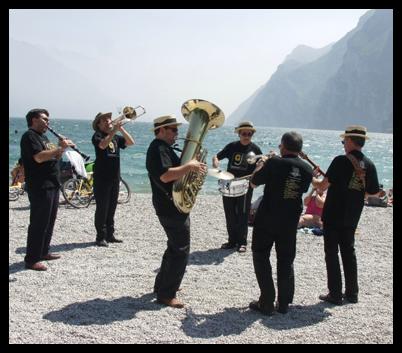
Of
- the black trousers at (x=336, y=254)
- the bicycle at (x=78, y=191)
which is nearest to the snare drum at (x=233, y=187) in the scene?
the black trousers at (x=336, y=254)

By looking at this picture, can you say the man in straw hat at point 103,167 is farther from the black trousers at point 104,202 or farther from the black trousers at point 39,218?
the black trousers at point 39,218

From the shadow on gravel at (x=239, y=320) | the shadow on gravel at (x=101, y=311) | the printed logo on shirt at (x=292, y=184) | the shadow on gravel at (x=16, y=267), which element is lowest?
the shadow on gravel at (x=239, y=320)

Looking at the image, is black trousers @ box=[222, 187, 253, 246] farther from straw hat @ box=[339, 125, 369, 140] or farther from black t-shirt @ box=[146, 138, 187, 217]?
black t-shirt @ box=[146, 138, 187, 217]

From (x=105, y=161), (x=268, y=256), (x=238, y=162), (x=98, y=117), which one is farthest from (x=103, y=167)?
(x=268, y=256)

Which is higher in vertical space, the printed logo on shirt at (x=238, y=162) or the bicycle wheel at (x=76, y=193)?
the printed logo on shirt at (x=238, y=162)

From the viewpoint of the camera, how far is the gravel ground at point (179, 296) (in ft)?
15.0

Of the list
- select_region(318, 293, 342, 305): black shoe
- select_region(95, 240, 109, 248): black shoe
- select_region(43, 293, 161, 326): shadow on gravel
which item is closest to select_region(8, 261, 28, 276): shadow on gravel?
select_region(95, 240, 109, 248): black shoe

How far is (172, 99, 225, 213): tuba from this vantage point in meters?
4.89

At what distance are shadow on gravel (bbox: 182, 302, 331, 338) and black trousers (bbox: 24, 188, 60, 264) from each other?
259 cm

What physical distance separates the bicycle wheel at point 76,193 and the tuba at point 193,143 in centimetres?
765

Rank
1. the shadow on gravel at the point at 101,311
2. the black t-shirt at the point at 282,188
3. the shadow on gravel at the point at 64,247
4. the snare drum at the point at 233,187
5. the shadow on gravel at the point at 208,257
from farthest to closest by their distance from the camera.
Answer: the shadow on gravel at the point at 64,247 < the shadow on gravel at the point at 208,257 < the snare drum at the point at 233,187 < the black t-shirt at the point at 282,188 < the shadow on gravel at the point at 101,311

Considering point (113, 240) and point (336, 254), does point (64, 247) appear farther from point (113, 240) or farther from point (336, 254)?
point (336, 254)

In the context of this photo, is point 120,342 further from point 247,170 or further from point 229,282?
point 247,170
